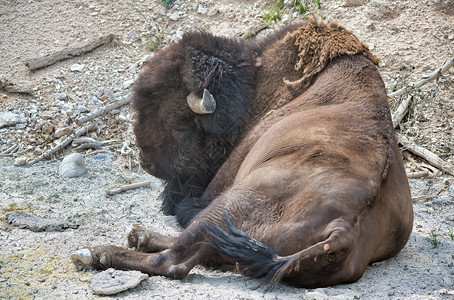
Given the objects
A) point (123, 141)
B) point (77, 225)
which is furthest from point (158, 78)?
point (123, 141)

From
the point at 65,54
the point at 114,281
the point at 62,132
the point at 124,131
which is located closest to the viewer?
the point at 114,281

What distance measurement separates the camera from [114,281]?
340 centimetres

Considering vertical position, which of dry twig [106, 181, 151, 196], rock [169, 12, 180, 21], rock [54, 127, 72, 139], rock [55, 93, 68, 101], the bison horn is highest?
rock [169, 12, 180, 21]

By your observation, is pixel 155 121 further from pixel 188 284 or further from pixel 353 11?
pixel 353 11

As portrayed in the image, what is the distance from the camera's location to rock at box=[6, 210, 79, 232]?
447 centimetres

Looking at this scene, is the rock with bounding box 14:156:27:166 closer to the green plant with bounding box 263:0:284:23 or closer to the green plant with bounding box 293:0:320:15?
the green plant with bounding box 263:0:284:23

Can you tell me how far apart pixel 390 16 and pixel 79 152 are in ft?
14.6

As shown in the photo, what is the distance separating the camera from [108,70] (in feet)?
26.8

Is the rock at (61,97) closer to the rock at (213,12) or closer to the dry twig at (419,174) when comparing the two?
the rock at (213,12)

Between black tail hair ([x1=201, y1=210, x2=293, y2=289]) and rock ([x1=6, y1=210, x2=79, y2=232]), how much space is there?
5.09ft

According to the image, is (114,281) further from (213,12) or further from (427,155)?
(213,12)

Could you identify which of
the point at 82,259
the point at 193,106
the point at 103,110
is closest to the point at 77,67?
the point at 103,110

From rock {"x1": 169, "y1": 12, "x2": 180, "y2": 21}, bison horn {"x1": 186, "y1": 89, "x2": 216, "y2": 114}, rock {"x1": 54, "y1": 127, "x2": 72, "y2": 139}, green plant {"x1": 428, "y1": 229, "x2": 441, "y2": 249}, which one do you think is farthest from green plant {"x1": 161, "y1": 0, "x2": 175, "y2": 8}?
green plant {"x1": 428, "y1": 229, "x2": 441, "y2": 249}

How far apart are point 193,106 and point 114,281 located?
5.78 ft
